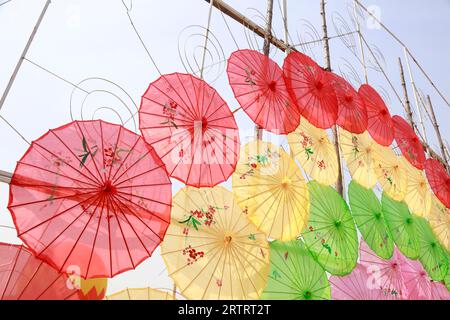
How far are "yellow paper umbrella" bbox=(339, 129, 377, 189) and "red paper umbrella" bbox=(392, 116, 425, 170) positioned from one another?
2.46 ft

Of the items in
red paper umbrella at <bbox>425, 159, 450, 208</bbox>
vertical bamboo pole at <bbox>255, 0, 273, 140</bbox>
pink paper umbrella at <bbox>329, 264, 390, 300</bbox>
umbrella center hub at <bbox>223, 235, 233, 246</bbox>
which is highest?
vertical bamboo pole at <bbox>255, 0, 273, 140</bbox>

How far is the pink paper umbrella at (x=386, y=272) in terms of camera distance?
3.07m

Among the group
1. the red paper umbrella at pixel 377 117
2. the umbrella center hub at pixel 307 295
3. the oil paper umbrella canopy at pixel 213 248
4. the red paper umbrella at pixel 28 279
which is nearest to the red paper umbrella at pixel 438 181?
the red paper umbrella at pixel 377 117

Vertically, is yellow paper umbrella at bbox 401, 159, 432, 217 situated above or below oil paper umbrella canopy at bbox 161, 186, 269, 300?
above

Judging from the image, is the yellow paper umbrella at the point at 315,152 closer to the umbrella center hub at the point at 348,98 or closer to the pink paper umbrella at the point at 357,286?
the umbrella center hub at the point at 348,98

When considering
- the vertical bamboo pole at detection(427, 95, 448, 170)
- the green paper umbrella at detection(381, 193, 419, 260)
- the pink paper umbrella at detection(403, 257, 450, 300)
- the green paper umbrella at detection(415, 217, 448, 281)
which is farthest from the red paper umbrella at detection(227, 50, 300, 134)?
the vertical bamboo pole at detection(427, 95, 448, 170)

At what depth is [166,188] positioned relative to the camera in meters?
1.93

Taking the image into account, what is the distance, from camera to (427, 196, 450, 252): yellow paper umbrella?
4105 millimetres

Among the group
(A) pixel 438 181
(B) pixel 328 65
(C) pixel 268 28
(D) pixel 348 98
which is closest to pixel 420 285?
(A) pixel 438 181

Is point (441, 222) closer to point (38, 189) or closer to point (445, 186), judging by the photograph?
point (445, 186)

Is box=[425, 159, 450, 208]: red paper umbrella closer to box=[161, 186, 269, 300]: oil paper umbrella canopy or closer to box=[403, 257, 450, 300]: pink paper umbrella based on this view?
box=[403, 257, 450, 300]: pink paper umbrella

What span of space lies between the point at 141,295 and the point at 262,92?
1794mm
